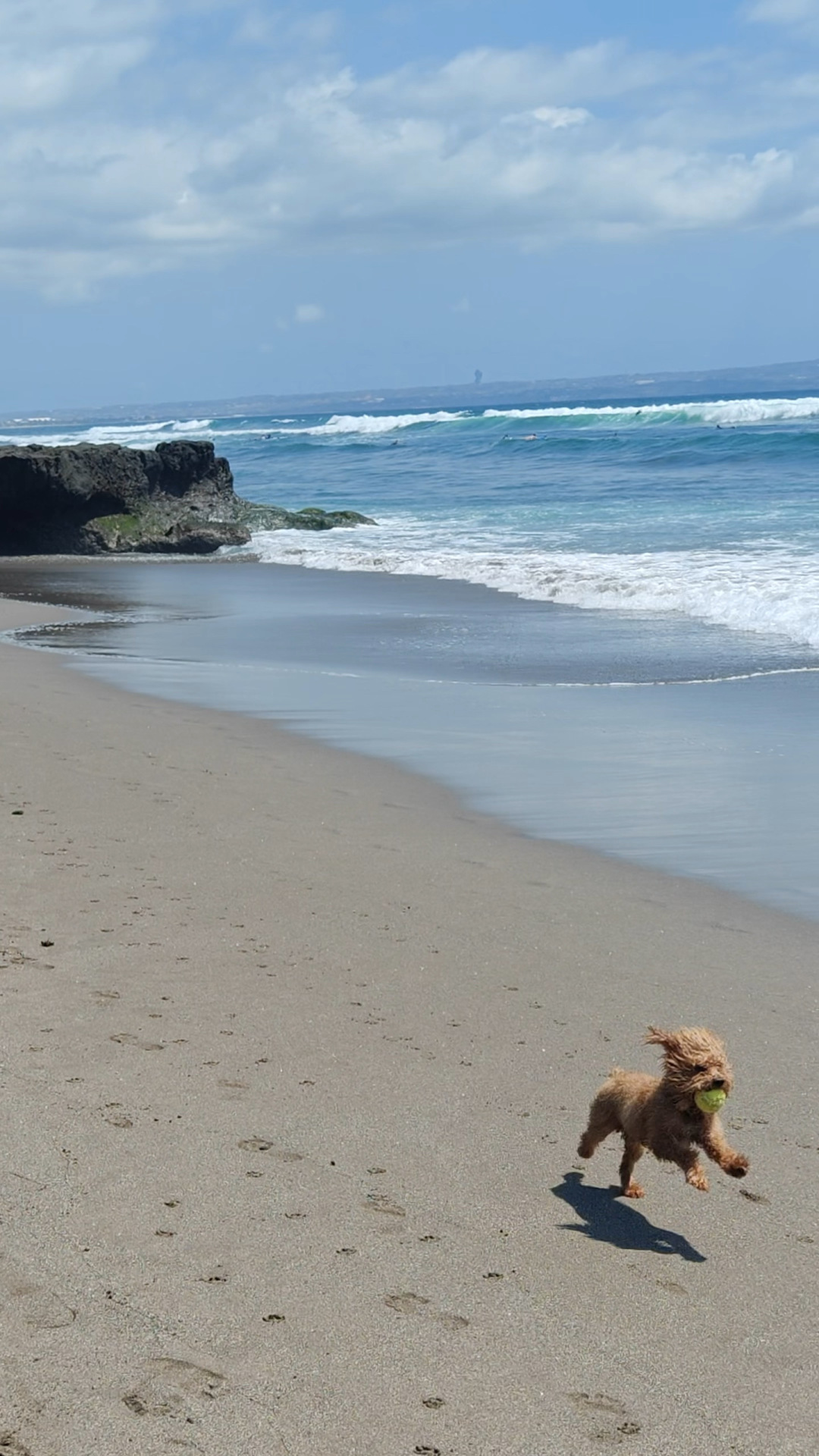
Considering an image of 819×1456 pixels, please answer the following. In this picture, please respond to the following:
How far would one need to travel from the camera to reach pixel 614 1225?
3670 mm

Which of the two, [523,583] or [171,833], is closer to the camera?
[171,833]

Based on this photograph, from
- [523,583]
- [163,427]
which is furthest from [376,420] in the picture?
[523,583]

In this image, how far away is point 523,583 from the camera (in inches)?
756

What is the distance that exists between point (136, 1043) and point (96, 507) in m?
21.5

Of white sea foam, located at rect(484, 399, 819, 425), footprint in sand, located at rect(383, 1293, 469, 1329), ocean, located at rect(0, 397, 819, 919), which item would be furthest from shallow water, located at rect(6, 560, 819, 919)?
white sea foam, located at rect(484, 399, 819, 425)

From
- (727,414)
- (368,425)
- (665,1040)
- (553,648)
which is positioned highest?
(368,425)

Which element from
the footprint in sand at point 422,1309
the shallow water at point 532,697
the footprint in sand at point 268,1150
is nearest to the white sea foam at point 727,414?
the shallow water at point 532,697

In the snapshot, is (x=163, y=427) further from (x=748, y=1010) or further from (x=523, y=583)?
(x=748, y=1010)

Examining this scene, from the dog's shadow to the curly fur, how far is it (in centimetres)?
14

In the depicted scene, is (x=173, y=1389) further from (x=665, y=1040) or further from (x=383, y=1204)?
(x=665, y=1040)

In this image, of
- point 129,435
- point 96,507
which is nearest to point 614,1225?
point 96,507

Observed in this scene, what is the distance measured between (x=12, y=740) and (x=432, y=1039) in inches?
203

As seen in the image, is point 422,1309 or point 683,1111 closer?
point 422,1309

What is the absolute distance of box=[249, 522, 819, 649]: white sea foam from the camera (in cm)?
1588
